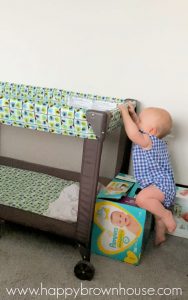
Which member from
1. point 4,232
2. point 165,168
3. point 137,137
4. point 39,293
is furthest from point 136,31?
point 39,293

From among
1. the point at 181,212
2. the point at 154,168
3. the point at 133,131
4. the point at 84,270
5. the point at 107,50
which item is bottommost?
the point at 84,270

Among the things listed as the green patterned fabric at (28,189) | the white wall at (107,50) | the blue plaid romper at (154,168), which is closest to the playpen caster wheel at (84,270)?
the green patterned fabric at (28,189)

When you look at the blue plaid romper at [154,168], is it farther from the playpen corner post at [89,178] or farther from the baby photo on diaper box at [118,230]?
the playpen corner post at [89,178]

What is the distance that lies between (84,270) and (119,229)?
235 millimetres

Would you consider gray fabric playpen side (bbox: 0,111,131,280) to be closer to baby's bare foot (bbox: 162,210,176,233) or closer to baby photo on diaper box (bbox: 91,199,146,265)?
baby photo on diaper box (bbox: 91,199,146,265)

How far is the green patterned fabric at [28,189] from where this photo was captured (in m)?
1.66

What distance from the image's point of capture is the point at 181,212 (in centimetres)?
168

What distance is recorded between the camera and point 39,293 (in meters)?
1.25

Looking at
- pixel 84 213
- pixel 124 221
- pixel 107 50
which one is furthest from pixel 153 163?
pixel 107 50

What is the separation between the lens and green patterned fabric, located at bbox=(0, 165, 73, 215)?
5.46 feet

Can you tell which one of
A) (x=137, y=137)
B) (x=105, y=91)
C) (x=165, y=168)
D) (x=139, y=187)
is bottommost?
(x=139, y=187)

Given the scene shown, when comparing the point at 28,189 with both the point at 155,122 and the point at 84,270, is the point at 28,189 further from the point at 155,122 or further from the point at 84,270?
the point at 155,122

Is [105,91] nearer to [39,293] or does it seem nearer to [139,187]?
[139,187]

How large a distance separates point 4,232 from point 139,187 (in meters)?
0.69
